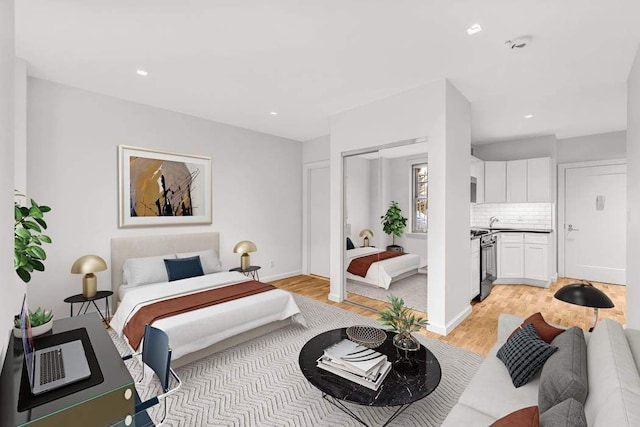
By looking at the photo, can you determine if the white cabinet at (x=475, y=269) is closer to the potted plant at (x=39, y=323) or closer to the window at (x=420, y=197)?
the window at (x=420, y=197)

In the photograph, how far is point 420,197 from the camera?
3717 mm

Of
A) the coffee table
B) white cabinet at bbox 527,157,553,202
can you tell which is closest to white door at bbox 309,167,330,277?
the coffee table

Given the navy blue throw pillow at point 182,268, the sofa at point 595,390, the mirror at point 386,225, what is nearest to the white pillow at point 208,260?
the navy blue throw pillow at point 182,268

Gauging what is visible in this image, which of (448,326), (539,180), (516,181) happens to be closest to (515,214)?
(516,181)

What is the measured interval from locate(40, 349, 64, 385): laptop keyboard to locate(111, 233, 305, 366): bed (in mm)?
1145

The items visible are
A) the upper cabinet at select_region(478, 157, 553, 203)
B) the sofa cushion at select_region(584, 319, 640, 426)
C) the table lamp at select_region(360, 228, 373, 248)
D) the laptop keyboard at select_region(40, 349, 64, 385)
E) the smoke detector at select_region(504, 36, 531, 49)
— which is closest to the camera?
the sofa cushion at select_region(584, 319, 640, 426)

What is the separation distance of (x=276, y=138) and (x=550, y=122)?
4505mm

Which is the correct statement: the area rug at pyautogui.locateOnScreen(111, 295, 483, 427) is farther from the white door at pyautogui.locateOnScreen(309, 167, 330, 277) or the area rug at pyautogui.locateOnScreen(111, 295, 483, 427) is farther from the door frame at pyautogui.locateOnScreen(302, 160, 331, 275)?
the door frame at pyautogui.locateOnScreen(302, 160, 331, 275)

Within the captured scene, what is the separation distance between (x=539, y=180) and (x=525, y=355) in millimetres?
4691

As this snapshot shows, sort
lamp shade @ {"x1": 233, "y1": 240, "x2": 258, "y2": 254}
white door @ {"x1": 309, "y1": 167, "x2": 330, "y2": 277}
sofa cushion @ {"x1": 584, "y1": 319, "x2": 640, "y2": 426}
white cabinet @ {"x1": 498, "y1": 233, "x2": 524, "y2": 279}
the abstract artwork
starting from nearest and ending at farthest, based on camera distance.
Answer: sofa cushion @ {"x1": 584, "y1": 319, "x2": 640, "y2": 426} < the abstract artwork < lamp shade @ {"x1": 233, "y1": 240, "x2": 258, "y2": 254} < white cabinet @ {"x1": 498, "y1": 233, "x2": 524, "y2": 279} < white door @ {"x1": 309, "y1": 167, "x2": 330, "y2": 277}

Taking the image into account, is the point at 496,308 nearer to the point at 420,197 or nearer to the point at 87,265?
the point at 420,197

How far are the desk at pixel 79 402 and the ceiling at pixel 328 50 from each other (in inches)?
87.8

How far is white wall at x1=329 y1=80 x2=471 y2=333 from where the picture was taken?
3.25 meters

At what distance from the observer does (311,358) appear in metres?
2.11
